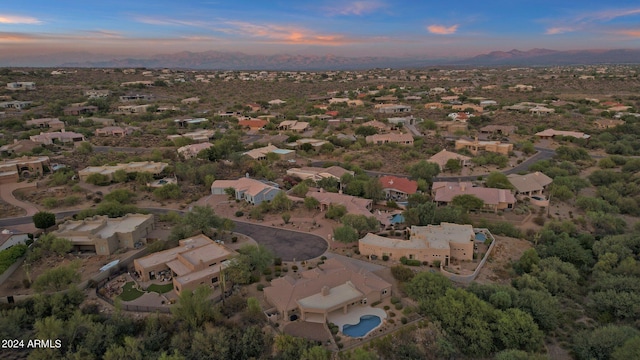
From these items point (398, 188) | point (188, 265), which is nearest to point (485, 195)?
point (398, 188)

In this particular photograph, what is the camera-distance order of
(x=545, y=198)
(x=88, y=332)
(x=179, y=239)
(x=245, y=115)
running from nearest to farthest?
(x=88, y=332), (x=179, y=239), (x=545, y=198), (x=245, y=115)

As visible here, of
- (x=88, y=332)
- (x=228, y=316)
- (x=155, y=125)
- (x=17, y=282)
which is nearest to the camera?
(x=88, y=332)

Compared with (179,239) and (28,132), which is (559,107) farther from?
(28,132)

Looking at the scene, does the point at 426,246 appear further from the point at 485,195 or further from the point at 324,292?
the point at 485,195

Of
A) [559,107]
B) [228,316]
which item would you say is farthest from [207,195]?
[559,107]

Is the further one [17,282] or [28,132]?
[28,132]

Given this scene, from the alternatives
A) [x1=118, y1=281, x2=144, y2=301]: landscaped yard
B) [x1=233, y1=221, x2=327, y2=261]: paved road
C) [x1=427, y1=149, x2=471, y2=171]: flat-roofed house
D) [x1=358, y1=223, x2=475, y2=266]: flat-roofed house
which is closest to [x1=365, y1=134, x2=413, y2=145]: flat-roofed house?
[x1=427, y1=149, x2=471, y2=171]: flat-roofed house
